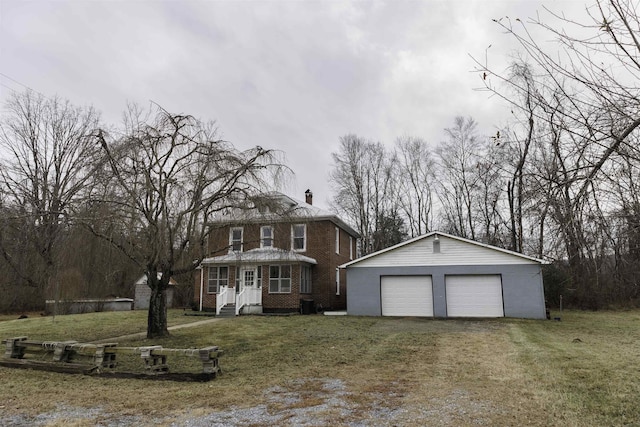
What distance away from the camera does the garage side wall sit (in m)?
19.0

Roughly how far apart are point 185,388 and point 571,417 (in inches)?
223

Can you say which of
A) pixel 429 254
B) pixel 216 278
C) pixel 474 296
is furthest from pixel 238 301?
pixel 474 296

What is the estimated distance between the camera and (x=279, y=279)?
895 inches

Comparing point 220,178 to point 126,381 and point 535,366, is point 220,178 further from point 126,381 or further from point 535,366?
point 535,366

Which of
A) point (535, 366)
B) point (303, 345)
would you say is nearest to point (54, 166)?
point (303, 345)

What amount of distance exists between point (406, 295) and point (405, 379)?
13.5 meters

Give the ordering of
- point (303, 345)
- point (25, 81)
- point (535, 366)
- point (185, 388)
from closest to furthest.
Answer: point (185, 388)
point (535, 366)
point (303, 345)
point (25, 81)

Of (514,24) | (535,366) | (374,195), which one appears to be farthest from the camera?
(374,195)

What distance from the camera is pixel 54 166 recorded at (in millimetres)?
27484

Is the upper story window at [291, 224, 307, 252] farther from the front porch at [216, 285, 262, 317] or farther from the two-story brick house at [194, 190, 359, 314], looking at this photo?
the front porch at [216, 285, 262, 317]

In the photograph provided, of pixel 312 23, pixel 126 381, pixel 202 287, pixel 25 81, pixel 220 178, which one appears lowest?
pixel 126 381

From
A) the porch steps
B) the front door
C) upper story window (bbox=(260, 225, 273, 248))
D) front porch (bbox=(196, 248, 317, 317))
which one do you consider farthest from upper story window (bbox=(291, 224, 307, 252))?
the porch steps

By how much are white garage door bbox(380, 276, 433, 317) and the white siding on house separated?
78 cm

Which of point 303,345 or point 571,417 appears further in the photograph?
point 303,345
